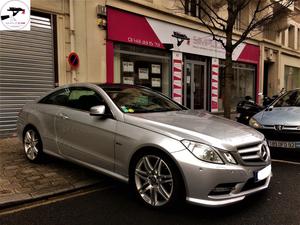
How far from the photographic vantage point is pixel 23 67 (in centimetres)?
971

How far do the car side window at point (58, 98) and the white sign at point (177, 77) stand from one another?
8.39 meters

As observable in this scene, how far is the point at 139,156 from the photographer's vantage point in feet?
14.4

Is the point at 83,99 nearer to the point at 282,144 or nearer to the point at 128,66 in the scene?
the point at 282,144

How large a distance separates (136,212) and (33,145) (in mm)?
2869

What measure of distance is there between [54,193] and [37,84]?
5.77 m

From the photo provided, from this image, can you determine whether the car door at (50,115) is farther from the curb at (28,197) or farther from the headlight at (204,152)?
the headlight at (204,152)

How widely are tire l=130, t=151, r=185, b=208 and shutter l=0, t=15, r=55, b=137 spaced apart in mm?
6091

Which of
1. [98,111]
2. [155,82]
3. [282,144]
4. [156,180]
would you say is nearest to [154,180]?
[156,180]

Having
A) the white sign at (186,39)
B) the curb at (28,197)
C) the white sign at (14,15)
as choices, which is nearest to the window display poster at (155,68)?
the white sign at (186,39)

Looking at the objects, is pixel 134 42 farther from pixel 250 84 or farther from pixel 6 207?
pixel 250 84

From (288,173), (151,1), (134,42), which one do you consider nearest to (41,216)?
(288,173)

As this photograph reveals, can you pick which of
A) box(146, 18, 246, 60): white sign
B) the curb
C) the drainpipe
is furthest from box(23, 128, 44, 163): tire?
box(146, 18, 246, 60): white sign

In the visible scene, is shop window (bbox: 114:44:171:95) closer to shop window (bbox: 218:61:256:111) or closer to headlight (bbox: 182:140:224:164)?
shop window (bbox: 218:61:256:111)

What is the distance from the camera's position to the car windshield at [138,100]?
16.6ft
